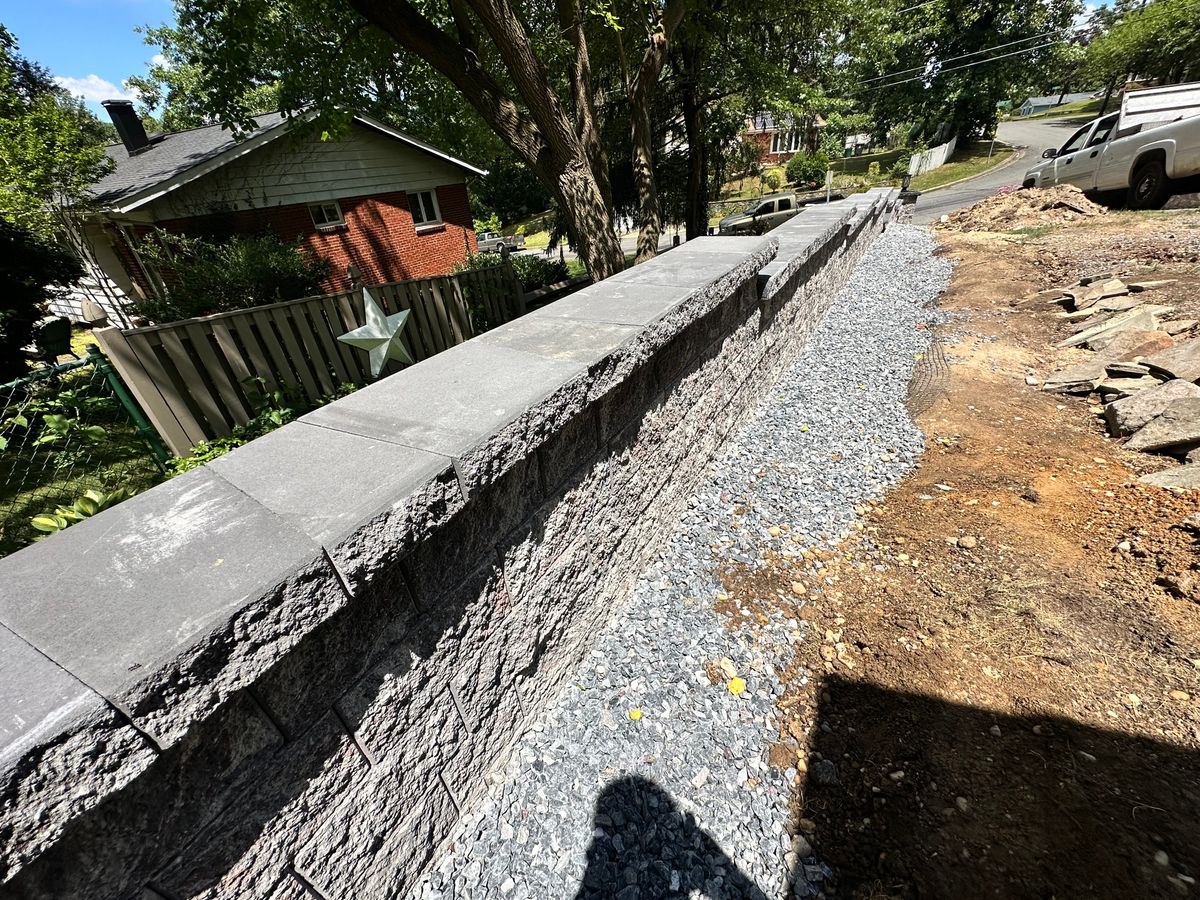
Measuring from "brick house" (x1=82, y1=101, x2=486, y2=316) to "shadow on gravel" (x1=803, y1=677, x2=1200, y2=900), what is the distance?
1130cm

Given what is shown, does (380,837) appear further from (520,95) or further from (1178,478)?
(520,95)

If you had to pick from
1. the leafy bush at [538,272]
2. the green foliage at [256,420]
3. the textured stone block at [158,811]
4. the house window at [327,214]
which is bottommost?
the leafy bush at [538,272]

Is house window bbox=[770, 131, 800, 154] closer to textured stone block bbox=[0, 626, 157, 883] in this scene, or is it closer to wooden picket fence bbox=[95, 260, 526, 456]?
wooden picket fence bbox=[95, 260, 526, 456]

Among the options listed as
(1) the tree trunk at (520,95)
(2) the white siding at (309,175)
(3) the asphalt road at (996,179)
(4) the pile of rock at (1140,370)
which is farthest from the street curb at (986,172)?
(1) the tree trunk at (520,95)

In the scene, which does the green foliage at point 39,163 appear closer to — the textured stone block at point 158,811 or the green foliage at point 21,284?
the green foliage at point 21,284

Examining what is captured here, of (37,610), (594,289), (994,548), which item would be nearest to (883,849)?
(994,548)

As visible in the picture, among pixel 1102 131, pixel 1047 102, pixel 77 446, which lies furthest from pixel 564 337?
pixel 1047 102

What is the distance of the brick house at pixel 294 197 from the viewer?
11.0 meters

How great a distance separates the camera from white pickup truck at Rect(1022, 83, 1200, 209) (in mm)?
8867

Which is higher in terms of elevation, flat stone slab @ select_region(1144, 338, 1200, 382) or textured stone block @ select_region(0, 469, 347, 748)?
textured stone block @ select_region(0, 469, 347, 748)

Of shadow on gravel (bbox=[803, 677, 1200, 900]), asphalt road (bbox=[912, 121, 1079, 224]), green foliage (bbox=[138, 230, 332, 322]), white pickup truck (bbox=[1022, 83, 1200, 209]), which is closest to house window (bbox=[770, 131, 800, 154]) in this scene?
asphalt road (bbox=[912, 121, 1079, 224])

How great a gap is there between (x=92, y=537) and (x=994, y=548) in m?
3.68

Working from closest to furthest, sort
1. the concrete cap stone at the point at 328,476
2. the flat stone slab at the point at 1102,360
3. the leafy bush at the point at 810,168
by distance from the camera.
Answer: the concrete cap stone at the point at 328,476
the flat stone slab at the point at 1102,360
the leafy bush at the point at 810,168

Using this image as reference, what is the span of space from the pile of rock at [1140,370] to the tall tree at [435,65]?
18.4ft
